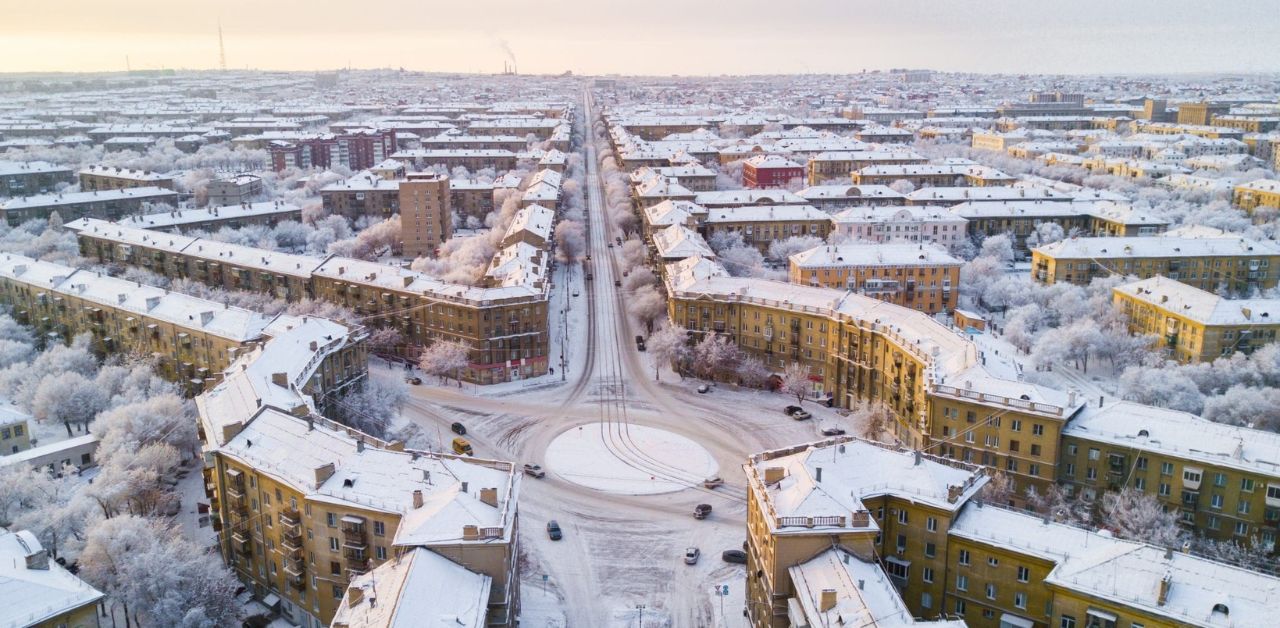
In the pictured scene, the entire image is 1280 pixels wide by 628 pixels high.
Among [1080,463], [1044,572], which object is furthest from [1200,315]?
[1044,572]

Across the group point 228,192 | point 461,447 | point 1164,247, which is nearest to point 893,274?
point 1164,247

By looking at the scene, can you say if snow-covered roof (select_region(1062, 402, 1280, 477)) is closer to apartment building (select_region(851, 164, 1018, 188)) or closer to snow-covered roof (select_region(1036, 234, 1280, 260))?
snow-covered roof (select_region(1036, 234, 1280, 260))

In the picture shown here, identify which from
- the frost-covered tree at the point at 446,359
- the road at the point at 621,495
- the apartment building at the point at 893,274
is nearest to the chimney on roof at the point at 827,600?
the road at the point at 621,495

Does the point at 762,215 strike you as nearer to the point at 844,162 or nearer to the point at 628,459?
the point at 844,162

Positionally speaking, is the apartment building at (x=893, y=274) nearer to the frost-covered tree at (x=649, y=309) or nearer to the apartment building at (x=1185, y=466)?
the frost-covered tree at (x=649, y=309)

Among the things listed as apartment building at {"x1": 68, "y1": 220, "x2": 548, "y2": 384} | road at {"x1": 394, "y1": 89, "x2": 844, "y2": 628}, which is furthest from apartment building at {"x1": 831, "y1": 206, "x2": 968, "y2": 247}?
apartment building at {"x1": 68, "y1": 220, "x2": 548, "y2": 384}

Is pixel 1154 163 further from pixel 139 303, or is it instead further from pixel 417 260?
pixel 139 303

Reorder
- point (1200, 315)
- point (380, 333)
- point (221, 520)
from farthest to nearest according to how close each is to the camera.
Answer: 1. point (380, 333)
2. point (1200, 315)
3. point (221, 520)
